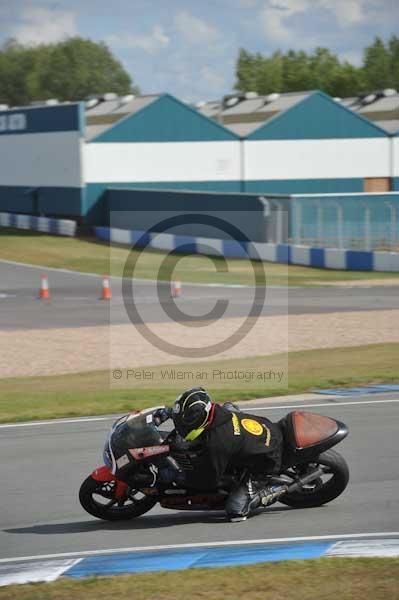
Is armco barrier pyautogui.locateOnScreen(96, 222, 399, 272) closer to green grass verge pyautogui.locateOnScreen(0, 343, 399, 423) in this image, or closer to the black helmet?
green grass verge pyautogui.locateOnScreen(0, 343, 399, 423)

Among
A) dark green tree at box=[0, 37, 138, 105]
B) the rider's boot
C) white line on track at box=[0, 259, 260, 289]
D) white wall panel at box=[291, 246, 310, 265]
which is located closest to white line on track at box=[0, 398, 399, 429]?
the rider's boot

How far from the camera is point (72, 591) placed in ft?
23.5

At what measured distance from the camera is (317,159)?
58.6 metres

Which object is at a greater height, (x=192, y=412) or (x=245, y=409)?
(x=192, y=412)

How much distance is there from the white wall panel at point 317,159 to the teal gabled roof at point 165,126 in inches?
77.9

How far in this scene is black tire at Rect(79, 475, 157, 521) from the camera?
359 inches

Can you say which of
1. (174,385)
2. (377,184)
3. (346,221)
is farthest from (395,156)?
(174,385)

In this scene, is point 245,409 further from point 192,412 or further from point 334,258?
point 334,258

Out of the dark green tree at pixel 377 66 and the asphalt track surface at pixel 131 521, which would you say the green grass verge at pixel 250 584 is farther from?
the dark green tree at pixel 377 66

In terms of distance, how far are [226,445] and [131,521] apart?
1.20 m

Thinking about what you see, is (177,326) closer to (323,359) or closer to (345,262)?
(323,359)

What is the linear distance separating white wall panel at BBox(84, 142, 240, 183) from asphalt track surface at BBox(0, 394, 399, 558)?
136ft

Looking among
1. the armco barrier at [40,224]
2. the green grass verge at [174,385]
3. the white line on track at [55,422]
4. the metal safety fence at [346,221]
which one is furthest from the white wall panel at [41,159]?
the white line on track at [55,422]

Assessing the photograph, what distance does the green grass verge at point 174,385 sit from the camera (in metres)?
15.4
